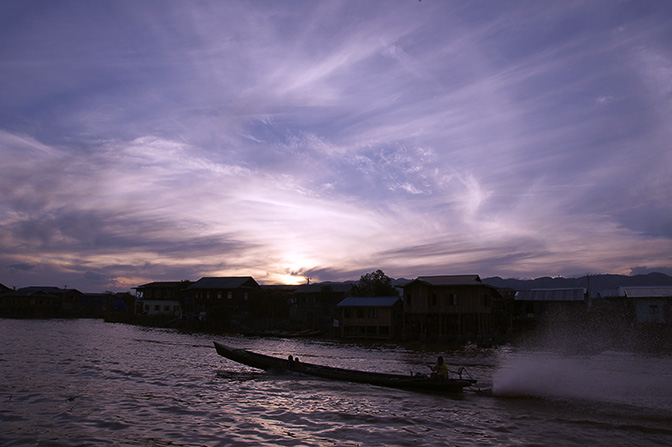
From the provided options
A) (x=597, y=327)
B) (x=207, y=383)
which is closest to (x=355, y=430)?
(x=207, y=383)

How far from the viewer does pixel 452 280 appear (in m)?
53.3

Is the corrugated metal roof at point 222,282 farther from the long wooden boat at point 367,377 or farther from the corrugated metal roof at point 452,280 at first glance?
the long wooden boat at point 367,377

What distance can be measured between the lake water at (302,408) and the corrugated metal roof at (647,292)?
86.7ft

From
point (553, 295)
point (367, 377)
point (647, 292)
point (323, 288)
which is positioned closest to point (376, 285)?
point (323, 288)

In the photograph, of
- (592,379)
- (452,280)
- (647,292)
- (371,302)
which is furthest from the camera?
(371,302)

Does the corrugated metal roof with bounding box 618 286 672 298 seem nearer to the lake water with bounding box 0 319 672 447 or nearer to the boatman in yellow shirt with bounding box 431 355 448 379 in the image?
the lake water with bounding box 0 319 672 447

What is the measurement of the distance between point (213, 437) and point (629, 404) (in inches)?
697

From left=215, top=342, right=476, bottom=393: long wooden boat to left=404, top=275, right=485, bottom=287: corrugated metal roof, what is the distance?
28325 millimetres

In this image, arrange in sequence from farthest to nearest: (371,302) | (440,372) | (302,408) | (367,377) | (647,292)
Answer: (371,302), (647,292), (367,377), (440,372), (302,408)

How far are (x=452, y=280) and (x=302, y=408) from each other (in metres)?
38.1

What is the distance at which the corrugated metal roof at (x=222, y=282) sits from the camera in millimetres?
78750

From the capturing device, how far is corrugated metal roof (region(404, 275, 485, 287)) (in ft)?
168

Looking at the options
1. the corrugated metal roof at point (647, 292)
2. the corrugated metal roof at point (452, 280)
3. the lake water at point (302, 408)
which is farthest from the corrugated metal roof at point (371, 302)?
the corrugated metal roof at point (647, 292)

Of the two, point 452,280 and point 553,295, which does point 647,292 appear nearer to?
point 553,295
